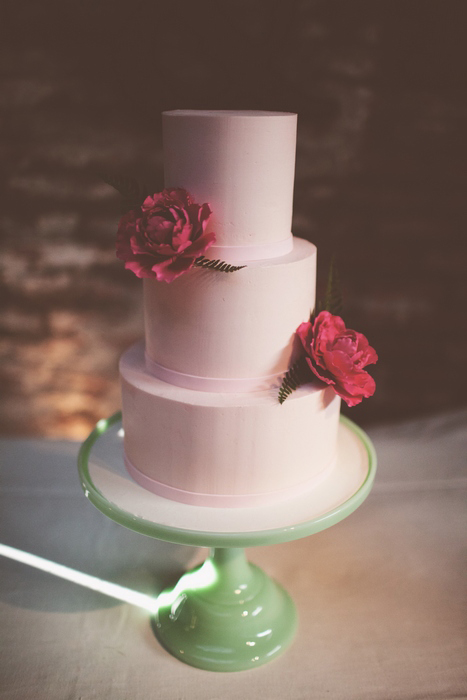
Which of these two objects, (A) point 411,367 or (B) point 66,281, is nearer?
(B) point 66,281

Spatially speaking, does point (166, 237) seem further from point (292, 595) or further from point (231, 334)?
point (292, 595)

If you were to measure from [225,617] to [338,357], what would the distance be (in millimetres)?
695

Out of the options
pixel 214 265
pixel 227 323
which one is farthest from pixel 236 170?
pixel 227 323

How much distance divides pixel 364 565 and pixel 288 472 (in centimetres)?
65

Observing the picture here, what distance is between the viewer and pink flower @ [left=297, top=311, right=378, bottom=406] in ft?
3.97

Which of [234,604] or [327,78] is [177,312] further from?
[327,78]

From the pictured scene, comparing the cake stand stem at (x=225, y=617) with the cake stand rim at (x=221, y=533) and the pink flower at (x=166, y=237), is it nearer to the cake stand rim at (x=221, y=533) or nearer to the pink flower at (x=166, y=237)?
the cake stand rim at (x=221, y=533)

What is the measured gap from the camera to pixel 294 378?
1221mm

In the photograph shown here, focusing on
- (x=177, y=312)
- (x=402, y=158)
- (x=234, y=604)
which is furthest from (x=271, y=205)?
(x=402, y=158)

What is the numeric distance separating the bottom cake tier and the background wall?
0.99m

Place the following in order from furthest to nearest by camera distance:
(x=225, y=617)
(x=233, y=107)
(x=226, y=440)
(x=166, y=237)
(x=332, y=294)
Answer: (x=233, y=107), (x=225, y=617), (x=332, y=294), (x=226, y=440), (x=166, y=237)

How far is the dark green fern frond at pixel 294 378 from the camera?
119 centimetres

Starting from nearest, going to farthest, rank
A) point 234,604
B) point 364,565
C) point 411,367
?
point 234,604
point 364,565
point 411,367

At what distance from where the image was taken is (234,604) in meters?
1.48
